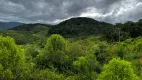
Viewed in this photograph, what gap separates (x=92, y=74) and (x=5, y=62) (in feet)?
58.8

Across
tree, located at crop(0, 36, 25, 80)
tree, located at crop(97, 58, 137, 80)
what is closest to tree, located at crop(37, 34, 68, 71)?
tree, located at crop(0, 36, 25, 80)

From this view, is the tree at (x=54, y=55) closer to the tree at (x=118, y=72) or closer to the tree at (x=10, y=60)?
the tree at (x=10, y=60)

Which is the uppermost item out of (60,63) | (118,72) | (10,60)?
(10,60)

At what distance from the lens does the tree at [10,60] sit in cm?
3044

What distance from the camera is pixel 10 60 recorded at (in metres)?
31.3

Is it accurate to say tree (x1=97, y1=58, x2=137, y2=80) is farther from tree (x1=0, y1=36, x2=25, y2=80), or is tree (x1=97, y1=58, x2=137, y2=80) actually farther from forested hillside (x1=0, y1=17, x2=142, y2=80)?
tree (x1=0, y1=36, x2=25, y2=80)

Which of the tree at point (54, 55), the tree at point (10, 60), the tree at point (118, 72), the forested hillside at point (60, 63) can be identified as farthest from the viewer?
the tree at point (54, 55)

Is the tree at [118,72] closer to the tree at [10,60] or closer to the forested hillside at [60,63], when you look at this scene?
the forested hillside at [60,63]

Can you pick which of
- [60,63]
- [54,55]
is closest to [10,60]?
[54,55]

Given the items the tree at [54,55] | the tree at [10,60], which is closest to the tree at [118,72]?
the tree at [10,60]

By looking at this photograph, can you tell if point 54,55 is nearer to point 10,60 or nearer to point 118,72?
point 10,60

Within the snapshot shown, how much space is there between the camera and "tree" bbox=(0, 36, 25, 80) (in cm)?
3044

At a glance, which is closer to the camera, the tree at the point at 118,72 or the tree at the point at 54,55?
the tree at the point at 118,72

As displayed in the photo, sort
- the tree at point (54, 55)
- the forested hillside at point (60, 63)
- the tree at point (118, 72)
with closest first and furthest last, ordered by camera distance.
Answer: the tree at point (118, 72)
the forested hillside at point (60, 63)
the tree at point (54, 55)
